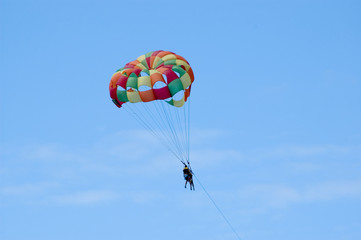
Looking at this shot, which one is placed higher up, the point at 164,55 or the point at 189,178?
the point at 164,55

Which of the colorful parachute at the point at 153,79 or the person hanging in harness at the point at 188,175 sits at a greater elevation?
the colorful parachute at the point at 153,79

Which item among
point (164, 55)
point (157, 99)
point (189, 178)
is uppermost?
point (164, 55)

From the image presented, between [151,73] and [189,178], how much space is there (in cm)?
568

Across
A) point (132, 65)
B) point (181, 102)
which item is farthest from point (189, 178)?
point (132, 65)

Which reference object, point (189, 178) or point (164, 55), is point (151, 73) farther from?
point (189, 178)

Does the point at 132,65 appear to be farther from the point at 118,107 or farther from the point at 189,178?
the point at 189,178

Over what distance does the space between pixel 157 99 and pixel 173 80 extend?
1.34 m

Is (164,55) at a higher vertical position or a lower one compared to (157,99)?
higher

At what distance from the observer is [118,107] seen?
1719 inches

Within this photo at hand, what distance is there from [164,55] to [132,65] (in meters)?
1.78

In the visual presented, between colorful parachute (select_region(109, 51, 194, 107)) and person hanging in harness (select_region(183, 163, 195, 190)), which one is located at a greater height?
colorful parachute (select_region(109, 51, 194, 107))

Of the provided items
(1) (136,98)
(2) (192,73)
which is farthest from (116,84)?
(2) (192,73)

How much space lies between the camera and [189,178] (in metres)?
41.6

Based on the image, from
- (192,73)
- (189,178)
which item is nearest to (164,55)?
(192,73)
